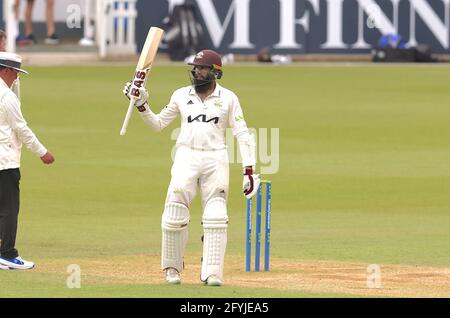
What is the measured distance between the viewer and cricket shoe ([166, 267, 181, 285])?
11523 mm

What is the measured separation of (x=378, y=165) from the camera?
20750 mm

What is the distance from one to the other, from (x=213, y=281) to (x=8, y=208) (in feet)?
6.16

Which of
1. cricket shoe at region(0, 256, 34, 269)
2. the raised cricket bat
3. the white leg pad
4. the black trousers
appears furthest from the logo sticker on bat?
cricket shoe at region(0, 256, 34, 269)

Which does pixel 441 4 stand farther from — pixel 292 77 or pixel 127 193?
pixel 127 193

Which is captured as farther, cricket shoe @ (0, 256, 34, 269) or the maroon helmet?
cricket shoe @ (0, 256, 34, 269)

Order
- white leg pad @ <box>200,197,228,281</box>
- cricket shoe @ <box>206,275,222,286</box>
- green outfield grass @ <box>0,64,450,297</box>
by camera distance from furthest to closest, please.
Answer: green outfield grass @ <box>0,64,450,297</box> < white leg pad @ <box>200,197,228,281</box> < cricket shoe @ <box>206,275,222,286</box>

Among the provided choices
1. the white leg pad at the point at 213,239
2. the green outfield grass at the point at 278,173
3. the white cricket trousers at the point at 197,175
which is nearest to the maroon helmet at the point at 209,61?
the white cricket trousers at the point at 197,175

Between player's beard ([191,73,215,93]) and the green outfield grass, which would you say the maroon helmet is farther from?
the green outfield grass

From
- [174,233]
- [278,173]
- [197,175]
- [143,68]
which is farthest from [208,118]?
[278,173]

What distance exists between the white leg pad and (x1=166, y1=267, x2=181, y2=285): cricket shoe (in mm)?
195

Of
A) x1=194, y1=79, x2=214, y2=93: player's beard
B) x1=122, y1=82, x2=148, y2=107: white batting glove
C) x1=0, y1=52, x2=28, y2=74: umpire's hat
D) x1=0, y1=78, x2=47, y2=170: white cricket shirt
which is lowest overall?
x1=0, y1=78, x2=47, y2=170: white cricket shirt

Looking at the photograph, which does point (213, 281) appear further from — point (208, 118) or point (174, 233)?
point (208, 118)

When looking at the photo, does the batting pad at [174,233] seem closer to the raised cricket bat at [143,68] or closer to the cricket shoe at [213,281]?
the cricket shoe at [213,281]
